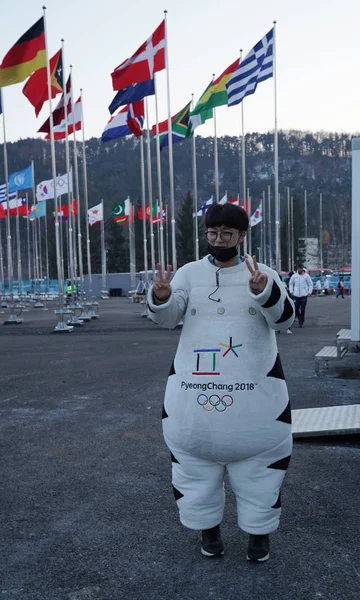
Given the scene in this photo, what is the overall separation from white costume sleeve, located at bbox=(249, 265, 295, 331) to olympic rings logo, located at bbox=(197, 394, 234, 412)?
465mm

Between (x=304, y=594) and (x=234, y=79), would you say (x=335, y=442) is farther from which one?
(x=234, y=79)

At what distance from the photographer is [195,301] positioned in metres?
3.15

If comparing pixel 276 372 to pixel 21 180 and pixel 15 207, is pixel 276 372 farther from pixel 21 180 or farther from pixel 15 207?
pixel 15 207

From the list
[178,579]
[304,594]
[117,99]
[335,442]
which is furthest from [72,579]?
[117,99]

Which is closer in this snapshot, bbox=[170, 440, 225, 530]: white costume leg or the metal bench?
bbox=[170, 440, 225, 530]: white costume leg

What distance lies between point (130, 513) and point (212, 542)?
32.4 inches

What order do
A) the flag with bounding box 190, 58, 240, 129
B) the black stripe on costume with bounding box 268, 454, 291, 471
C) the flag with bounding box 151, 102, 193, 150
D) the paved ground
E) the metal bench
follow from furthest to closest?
1. the flag with bounding box 151, 102, 193, 150
2. the flag with bounding box 190, 58, 240, 129
3. the metal bench
4. the black stripe on costume with bounding box 268, 454, 291, 471
5. the paved ground

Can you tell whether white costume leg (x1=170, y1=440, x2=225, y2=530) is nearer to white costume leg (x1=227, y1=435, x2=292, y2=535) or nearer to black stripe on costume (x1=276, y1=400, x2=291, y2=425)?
white costume leg (x1=227, y1=435, x2=292, y2=535)

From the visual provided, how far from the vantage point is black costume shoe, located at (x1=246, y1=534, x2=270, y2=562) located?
10.0ft

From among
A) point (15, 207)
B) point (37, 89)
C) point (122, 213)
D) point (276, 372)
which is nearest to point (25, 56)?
point (37, 89)

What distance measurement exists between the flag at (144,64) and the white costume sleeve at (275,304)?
583 inches

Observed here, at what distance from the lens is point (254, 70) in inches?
632

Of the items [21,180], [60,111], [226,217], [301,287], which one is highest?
[60,111]

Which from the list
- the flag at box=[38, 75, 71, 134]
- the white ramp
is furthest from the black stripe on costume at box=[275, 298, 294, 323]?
the flag at box=[38, 75, 71, 134]
